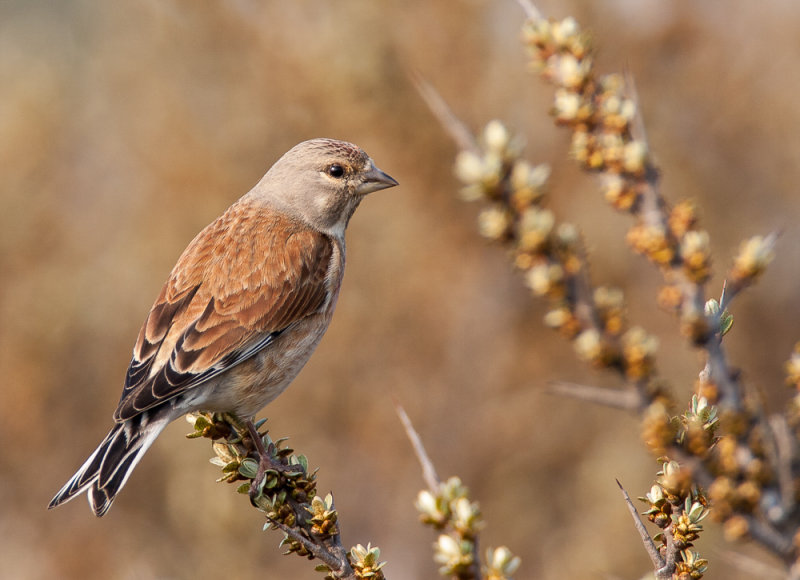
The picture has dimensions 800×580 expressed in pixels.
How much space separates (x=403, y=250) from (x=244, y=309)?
3.89 meters

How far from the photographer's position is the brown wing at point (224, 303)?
3535 mm

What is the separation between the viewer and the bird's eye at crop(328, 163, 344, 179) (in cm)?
446

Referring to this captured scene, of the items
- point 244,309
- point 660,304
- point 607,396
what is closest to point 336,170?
point 244,309

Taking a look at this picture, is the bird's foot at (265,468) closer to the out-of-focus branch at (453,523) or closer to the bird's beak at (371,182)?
the out-of-focus branch at (453,523)

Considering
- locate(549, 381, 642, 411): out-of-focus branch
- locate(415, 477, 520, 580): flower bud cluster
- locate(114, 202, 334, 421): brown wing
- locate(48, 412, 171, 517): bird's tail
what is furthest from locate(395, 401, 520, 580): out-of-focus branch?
locate(114, 202, 334, 421): brown wing

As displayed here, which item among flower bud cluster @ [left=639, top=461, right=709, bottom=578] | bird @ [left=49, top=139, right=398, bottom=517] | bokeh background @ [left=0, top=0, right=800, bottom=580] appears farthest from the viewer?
bokeh background @ [left=0, top=0, right=800, bottom=580]

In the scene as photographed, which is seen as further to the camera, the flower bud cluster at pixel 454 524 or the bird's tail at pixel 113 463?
the bird's tail at pixel 113 463

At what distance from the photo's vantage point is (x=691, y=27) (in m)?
7.33

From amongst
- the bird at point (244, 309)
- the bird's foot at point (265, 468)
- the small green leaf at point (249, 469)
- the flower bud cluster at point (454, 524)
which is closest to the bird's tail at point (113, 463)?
the bird at point (244, 309)

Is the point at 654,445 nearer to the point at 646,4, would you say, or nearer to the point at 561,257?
the point at 561,257

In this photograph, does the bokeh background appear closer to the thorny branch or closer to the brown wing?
the brown wing

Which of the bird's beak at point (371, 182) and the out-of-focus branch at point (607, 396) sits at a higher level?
the bird's beak at point (371, 182)

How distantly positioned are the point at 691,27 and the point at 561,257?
675 centimetres

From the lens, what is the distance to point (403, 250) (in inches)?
300
